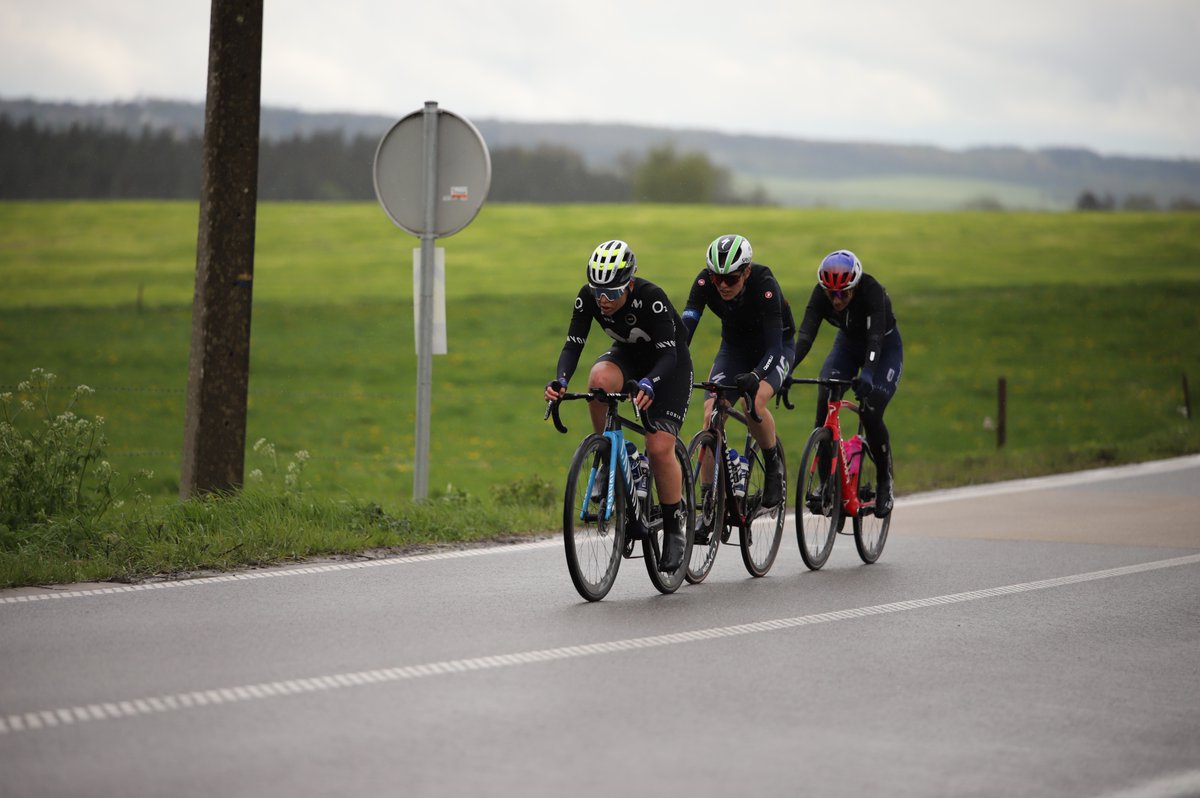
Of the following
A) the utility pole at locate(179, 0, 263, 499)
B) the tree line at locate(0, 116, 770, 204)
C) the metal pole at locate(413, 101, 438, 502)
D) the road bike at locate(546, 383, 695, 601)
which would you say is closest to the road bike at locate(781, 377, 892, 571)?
the road bike at locate(546, 383, 695, 601)

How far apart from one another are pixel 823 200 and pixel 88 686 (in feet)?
276

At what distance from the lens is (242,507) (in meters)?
10.8

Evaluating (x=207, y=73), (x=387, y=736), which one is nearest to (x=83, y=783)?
(x=387, y=736)

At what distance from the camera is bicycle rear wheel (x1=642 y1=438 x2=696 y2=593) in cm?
904

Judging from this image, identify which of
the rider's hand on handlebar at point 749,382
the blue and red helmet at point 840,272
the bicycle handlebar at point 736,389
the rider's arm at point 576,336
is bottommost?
the bicycle handlebar at point 736,389

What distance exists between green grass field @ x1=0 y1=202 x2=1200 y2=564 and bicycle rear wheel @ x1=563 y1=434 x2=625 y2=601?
3.41 m

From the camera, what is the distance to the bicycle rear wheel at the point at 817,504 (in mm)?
10305

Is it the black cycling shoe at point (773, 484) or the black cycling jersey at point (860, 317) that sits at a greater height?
the black cycling jersey at point (860, 317)

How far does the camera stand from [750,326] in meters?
10.1

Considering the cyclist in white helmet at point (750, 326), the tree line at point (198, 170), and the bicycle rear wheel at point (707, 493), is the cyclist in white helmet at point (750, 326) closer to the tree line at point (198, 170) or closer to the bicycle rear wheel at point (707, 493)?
the bicycle rear wheel at point (707, 493)

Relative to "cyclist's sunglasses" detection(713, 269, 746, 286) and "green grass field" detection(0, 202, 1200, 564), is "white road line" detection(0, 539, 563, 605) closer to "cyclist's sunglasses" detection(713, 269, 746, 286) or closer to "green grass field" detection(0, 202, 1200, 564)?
"green grass field" detection(0, 202, 1200, 564)

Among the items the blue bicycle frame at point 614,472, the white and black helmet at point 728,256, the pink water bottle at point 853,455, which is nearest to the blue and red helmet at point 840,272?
the white and black helmet at point 728,256

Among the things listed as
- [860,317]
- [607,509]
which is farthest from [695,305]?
[607,509]

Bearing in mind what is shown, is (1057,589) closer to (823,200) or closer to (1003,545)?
(1003,545)
